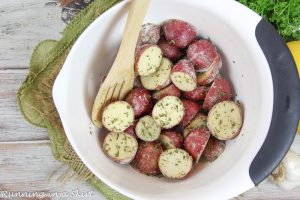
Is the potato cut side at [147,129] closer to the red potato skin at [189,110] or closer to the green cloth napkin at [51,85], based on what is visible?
the red potato skin at [189,110]

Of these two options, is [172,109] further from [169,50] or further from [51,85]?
[51,85]

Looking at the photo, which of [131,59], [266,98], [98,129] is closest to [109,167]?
[98,129]

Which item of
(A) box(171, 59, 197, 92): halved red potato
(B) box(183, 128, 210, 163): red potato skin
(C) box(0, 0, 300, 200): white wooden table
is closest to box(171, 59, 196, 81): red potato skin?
(A) box(171, 59, 197, 92): halved red potato

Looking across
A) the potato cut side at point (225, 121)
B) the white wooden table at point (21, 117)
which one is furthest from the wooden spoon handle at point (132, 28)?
the white wooden table at point (21, 117)

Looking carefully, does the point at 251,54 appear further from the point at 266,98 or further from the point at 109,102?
the point at 109,102

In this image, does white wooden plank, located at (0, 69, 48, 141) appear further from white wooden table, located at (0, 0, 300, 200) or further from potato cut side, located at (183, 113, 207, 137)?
potato cut side, located at (183, 113, 207, 137)
